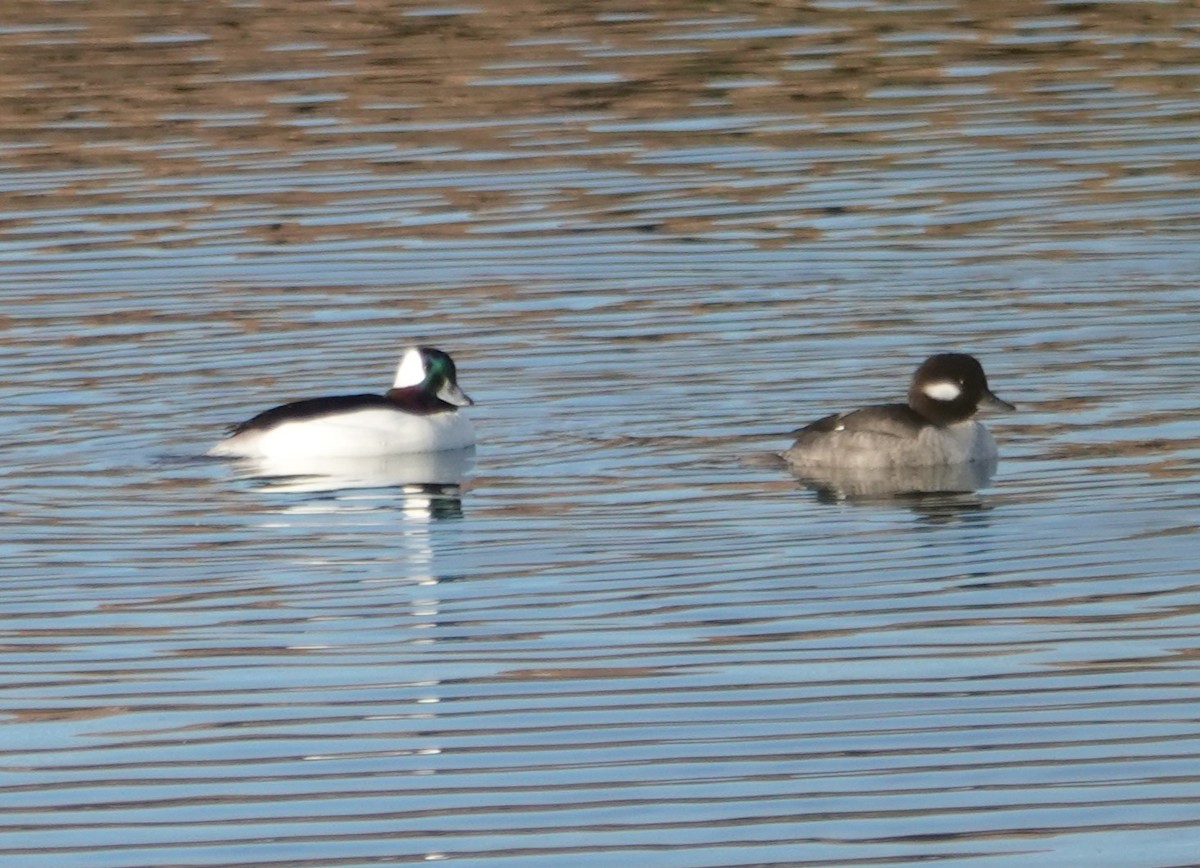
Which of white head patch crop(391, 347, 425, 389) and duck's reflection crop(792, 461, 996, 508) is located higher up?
white head patch crop(391, 347, 425, 389)

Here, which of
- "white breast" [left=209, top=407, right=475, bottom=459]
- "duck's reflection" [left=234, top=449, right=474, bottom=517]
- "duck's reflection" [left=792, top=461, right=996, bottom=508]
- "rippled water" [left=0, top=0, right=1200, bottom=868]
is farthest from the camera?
"white breast" [left=209, top=407, right=475, bottom=459]

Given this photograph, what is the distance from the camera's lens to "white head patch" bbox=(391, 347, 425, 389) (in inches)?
617

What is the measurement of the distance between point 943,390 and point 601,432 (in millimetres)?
1696

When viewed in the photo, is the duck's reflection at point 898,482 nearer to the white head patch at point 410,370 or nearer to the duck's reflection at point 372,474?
the duck's reflection at point 372,474

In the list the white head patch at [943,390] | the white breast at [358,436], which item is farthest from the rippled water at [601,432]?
the white head patch at [943,390]

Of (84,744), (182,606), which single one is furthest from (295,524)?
(84,744)

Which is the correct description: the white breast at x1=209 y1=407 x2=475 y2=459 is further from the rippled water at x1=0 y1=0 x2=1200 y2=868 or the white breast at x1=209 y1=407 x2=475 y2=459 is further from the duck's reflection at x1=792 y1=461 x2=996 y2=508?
the duck's reflection at x1=792 y1=461 x2=996 y2=508

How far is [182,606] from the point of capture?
11688 millimetres

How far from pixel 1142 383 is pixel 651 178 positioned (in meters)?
6.72

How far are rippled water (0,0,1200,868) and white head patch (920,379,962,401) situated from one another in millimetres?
446

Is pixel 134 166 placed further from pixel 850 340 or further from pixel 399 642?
pixel 399 642

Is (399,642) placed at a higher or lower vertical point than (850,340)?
lower

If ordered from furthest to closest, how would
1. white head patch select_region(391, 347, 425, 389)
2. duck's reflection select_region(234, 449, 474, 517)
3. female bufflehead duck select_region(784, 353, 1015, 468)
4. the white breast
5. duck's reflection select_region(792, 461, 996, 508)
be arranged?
white head patch select_region(391, 347, 425, 389), the white breast, duck's reflection select_region(234, 449, 474, 517), female bufflehead duck select_region(784, 353, 1015, 468), duck's reflection select_region(792, 461, 996, 508)

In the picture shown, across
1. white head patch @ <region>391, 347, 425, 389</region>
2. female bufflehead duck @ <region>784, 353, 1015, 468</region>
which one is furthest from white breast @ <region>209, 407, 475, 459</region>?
female bufflehead duck @ <region>784, 353, 1015, 468</region>
